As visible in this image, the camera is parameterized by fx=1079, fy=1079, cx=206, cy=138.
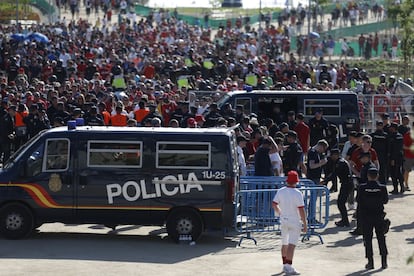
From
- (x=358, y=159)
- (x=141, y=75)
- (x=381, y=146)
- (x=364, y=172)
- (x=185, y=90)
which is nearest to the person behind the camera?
(x=364, y=172)

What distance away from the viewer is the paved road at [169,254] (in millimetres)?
16156

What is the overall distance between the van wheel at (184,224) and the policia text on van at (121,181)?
2 centimetres

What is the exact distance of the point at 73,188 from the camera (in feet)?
58.3

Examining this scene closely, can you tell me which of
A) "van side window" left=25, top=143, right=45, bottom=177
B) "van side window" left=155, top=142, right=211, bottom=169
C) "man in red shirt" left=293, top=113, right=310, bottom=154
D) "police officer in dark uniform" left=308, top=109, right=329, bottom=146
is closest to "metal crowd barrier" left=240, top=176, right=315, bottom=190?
"van side window" left=155, top=142, right=211, bottom=169

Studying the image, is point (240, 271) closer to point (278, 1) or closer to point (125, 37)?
point (125, 37)

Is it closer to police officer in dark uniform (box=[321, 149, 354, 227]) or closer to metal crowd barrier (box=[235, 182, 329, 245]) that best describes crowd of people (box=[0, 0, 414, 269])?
police officer in dark uniform (box=[321, 149, 354, 227])

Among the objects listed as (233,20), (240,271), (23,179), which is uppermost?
(233,20)

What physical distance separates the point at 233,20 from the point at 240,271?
54.7m

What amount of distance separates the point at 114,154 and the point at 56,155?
963 mm

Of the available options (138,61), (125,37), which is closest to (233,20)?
(125,37)

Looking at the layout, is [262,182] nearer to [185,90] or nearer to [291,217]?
[291,217]

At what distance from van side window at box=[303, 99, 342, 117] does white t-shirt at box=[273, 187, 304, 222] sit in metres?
12.4

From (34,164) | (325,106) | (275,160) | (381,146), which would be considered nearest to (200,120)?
(381,146)

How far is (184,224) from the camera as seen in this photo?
58.3 feet
